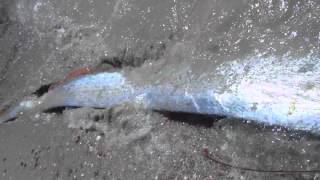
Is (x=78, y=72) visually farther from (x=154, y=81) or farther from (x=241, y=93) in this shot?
(x=241, y=93)

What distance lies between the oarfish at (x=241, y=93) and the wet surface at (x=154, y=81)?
0.08m

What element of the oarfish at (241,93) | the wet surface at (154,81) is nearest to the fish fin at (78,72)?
the wet surface at (154,81)

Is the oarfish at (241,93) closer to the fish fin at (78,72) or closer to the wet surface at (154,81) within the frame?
the wet surface at (154,81)

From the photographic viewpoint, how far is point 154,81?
13.3ft

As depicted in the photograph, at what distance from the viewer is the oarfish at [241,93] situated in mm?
3168

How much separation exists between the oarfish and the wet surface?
0.08m

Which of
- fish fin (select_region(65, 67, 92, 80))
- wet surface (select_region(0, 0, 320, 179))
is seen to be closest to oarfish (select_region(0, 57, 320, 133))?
wet surface (select_region(0, 0, 320, 179))

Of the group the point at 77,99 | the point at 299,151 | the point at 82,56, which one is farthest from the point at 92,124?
the point at 299,151

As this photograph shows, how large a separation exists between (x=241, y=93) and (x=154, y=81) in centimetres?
85

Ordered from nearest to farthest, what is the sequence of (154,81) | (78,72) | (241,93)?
(241,93), (154,81), (78,72)

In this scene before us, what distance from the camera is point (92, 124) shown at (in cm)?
436

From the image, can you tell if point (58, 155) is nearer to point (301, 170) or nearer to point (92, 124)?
point (92, 124)

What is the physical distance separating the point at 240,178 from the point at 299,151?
45 centimetres

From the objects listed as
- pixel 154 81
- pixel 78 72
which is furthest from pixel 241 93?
pixel 78 72
